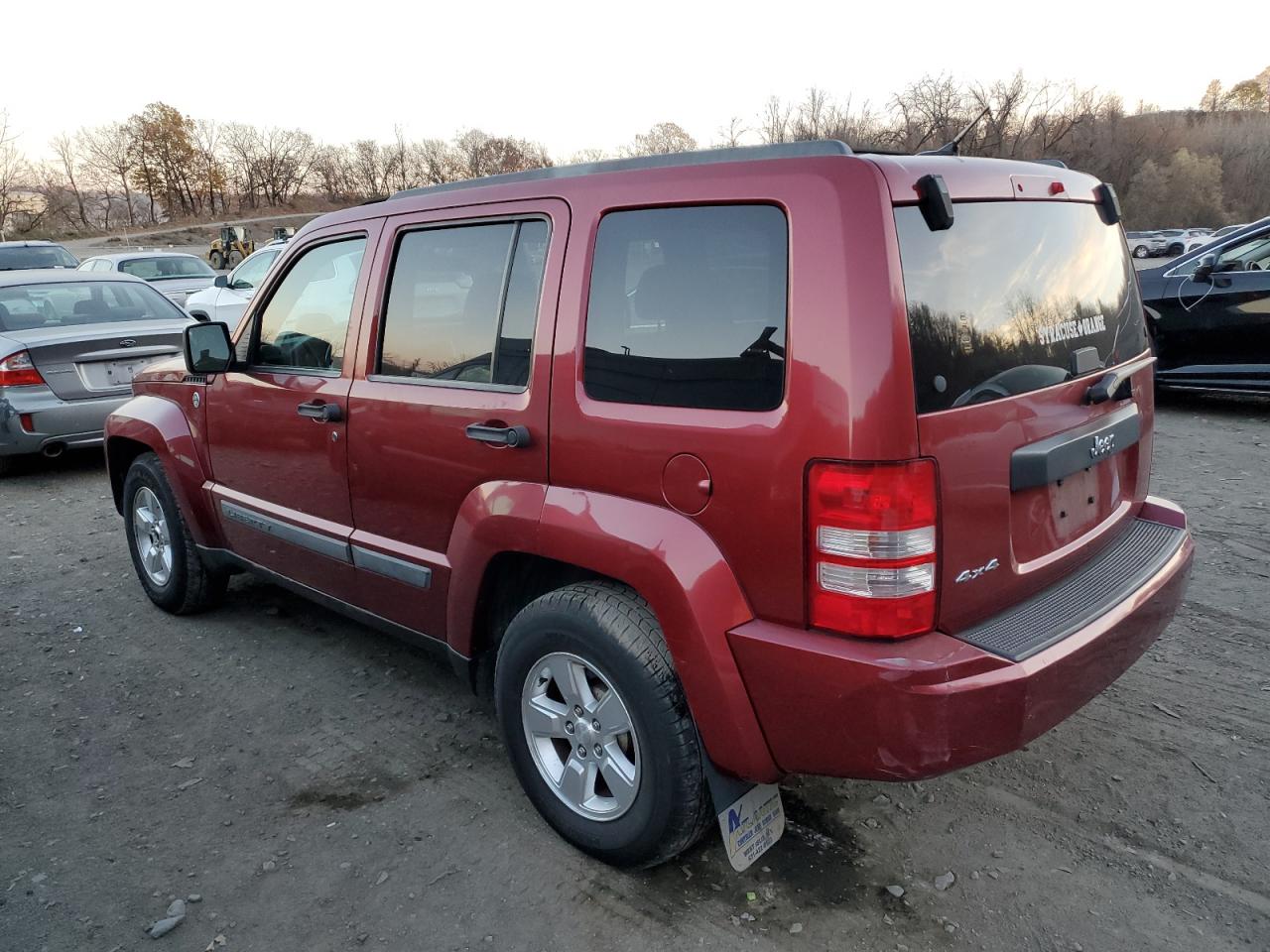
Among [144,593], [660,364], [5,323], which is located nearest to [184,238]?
[5,323]

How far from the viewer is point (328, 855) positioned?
286 cm

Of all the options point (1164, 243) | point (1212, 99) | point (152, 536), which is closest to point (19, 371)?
point (152, 536)

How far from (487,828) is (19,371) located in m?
6.24

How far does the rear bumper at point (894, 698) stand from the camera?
209cm

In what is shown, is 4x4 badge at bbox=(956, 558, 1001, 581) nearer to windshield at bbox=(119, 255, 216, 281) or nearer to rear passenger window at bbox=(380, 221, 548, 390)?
rear passenger window at bbox=(380, 221, 548, 390)

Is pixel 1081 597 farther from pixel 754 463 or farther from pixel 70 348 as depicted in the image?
pixel 70 348

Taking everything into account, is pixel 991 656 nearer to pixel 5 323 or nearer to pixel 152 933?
pixel 152 933

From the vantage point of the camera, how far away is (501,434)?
9.09 ft

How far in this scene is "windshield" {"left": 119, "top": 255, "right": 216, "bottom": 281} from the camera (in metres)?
15.8

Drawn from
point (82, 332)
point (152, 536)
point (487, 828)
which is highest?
point (82, 332)

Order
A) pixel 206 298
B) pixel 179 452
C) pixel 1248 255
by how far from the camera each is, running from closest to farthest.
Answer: pixel 179 452
pixel 1248 255
pixel 206 298

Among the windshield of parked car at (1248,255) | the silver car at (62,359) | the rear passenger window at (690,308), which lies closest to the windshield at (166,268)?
the silver car at (62,359)

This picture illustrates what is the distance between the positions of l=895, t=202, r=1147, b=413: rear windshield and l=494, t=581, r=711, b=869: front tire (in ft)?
3.19

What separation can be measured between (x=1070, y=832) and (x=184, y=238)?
54.7 m
